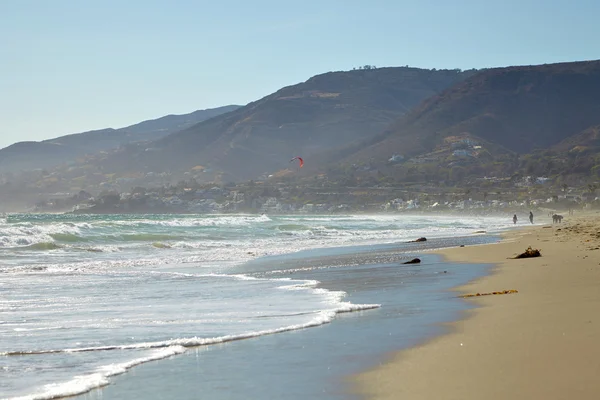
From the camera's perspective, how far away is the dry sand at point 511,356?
582 cm

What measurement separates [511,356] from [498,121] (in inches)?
6387

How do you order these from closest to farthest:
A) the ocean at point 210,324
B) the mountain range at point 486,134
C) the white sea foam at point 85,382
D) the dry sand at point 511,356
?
the dry sand at point 511,356 → the white sea foam at point 85,382 → the ocean at point 210,324 → the mountain range at point 486,134

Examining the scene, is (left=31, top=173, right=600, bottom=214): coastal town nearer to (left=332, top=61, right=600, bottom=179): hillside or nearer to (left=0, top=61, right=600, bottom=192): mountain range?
(left=0, top=61, right=600, bottom=192): mountain range

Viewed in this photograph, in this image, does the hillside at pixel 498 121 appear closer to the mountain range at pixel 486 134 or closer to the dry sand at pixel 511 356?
the mountain range at pixel 486 134

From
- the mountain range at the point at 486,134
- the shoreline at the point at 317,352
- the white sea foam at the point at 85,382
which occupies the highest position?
the mountain range at the point at 486,134

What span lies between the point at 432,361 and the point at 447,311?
3.28 m

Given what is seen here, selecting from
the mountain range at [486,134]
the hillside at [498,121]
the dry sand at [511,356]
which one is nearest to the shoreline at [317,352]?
the dry sand at [511,356]

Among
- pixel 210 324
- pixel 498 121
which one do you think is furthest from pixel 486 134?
pixel 210 324

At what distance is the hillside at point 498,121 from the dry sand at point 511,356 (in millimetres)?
133600

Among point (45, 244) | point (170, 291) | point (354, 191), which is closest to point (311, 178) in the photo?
point (354, 191)

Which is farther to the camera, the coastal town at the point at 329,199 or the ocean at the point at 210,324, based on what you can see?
the coastal town at the point at 329,199

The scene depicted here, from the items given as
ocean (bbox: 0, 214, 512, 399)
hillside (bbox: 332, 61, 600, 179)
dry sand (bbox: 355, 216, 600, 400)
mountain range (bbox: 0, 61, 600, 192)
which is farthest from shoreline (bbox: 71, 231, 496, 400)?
hillside (bbox: 332, 61, 600, 179)

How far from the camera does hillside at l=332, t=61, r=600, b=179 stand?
14925 cm

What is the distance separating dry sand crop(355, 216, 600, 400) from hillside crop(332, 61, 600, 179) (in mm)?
133600
